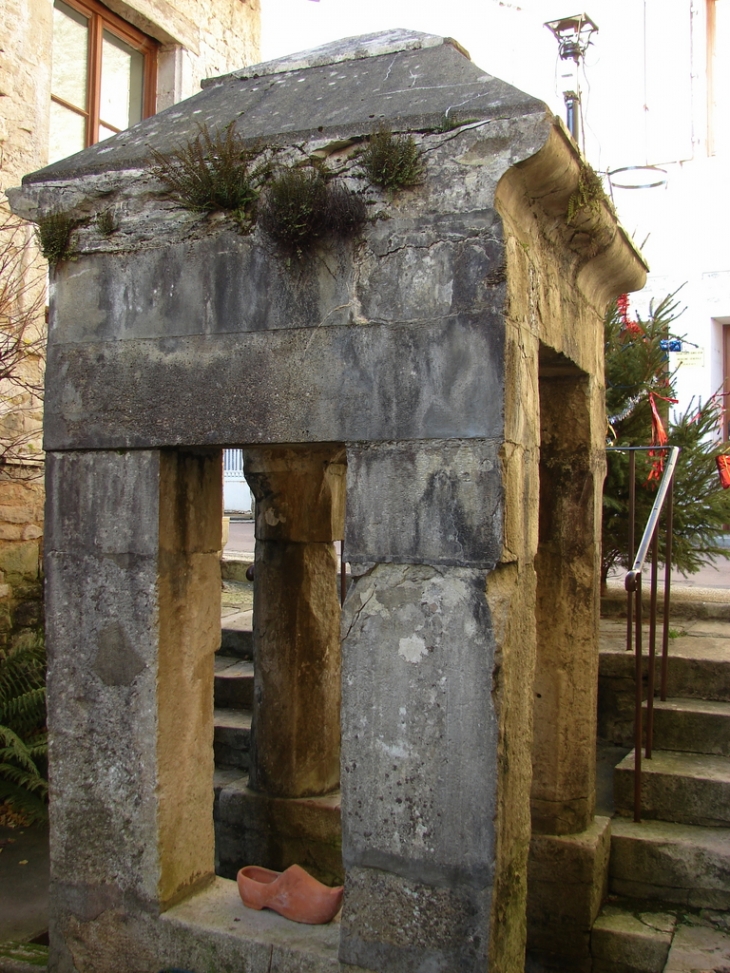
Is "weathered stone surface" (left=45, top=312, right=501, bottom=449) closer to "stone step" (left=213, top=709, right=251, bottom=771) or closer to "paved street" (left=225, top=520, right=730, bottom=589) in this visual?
"stone step" (left=213, top=709, right=251, bottom=771)

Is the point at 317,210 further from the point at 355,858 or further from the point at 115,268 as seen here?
the point at 355,858

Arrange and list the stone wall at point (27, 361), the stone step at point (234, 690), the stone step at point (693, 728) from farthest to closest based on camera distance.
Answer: the stone wall at point (27, 361) < the stone step at point (234, 690) < the stone step at point (693, 728)

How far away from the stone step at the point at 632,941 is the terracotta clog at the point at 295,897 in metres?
1.16

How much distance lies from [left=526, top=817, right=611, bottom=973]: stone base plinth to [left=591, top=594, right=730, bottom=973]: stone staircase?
72mm


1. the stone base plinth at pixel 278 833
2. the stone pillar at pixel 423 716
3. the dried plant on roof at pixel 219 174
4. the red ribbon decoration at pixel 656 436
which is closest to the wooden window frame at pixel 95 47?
the red ribbon decoration at pixel 656 436

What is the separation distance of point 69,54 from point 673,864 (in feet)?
21.9

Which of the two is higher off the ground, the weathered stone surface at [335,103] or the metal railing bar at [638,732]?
the weathered stone surface at [335,103]

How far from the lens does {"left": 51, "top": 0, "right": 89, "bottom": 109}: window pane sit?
681 cm

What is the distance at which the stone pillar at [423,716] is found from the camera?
8.15ft

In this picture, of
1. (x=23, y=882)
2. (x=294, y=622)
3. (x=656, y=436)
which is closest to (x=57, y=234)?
(x=294, y=622)

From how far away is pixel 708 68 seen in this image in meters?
12.2

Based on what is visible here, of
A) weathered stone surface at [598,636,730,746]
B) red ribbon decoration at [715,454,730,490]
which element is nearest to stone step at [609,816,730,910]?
weathered stone surface at [598,636,730,746]

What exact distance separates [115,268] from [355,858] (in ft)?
6.33

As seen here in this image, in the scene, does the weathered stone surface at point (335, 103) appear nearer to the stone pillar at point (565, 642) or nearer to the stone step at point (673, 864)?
the stone pillar at point (565, 642)
